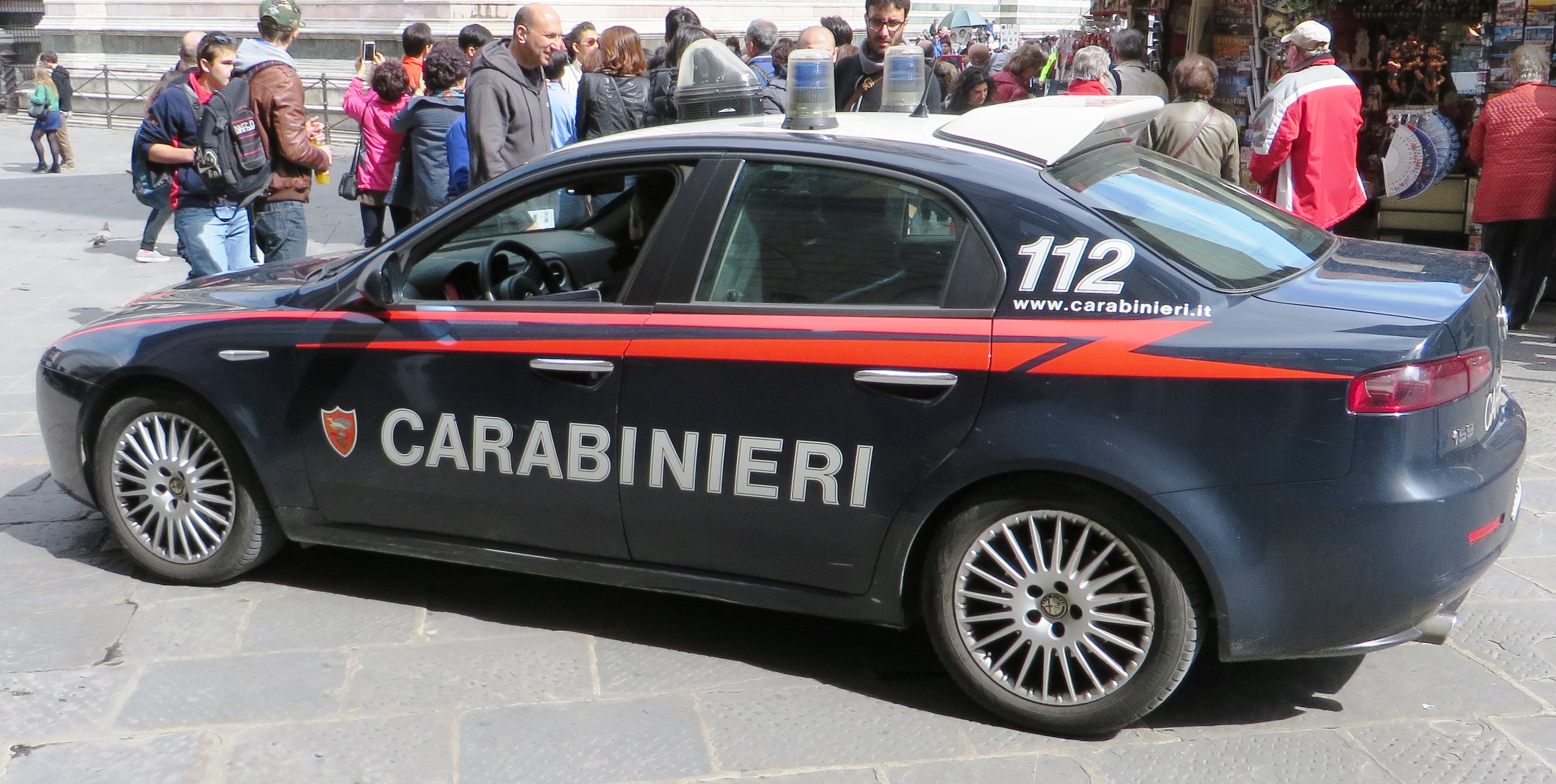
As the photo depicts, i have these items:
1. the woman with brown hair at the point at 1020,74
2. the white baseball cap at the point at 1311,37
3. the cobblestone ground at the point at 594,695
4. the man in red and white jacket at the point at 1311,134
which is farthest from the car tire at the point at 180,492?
the woman with brown hair at the point at 1020,74

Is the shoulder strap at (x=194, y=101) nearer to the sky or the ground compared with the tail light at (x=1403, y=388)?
nearer to the sky

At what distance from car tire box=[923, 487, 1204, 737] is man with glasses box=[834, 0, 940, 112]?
14.5 feet

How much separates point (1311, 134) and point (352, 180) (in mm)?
5835

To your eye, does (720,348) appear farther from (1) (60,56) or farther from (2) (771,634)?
(1) (60,56)

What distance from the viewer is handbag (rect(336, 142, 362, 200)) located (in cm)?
856

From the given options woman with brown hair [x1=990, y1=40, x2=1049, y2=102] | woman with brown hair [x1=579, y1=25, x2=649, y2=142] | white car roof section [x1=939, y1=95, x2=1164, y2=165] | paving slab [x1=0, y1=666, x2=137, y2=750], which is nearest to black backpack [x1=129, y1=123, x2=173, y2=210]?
woman with brown hair [x1=579, y1=25, x2=649, y2=142]

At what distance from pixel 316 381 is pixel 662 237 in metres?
1.16

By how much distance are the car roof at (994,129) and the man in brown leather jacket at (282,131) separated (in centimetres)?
352

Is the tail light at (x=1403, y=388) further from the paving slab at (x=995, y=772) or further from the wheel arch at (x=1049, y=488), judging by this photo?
the paving slab at (x=995, y=772)

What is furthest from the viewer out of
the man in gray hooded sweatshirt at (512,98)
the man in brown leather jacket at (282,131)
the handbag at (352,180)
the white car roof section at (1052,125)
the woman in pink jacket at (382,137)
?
the handbag at (352,180)

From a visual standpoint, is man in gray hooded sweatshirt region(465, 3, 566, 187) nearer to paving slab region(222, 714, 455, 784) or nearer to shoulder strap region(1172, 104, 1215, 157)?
shoulder strap region(1172, 104, 1215, 157)

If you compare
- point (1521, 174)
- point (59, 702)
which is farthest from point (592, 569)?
point (1521, 174)

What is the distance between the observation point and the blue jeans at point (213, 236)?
6.95 m

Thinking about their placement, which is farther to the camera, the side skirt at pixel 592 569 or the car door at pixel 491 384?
the car door at pixel 491 384
